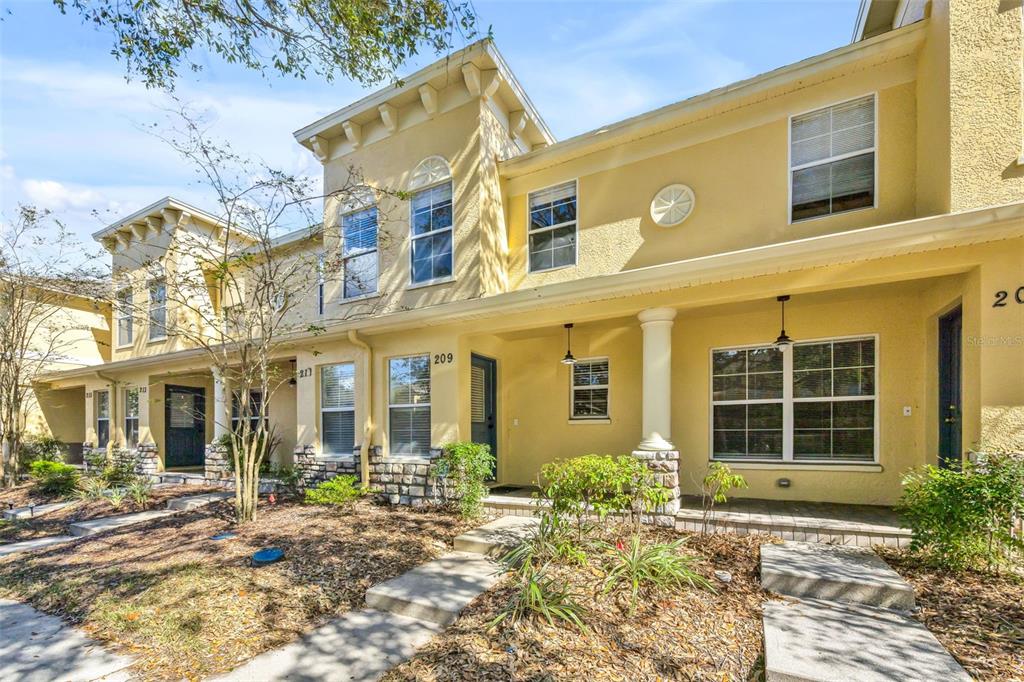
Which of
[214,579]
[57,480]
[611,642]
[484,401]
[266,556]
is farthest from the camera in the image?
[57,480]

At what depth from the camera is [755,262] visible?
5.16m

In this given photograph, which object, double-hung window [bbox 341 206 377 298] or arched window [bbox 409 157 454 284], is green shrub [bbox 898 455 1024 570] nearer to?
arched window [bbox 409 157 454 284]

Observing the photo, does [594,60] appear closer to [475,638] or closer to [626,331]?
[626,331]

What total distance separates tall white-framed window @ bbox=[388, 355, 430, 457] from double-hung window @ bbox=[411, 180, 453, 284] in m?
1.50

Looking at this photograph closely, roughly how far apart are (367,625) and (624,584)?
2180 mm

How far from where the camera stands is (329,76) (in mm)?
5113

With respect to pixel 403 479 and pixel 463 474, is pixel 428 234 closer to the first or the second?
pixel 463 474

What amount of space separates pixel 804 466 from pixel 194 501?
405 inches

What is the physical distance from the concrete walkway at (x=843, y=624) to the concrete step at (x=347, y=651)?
8.22 ft

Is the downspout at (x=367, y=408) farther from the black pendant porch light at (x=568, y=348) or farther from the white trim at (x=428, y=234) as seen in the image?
the black pendant porch light at (x=568, y=348)

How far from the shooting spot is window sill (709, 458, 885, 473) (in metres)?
6.11

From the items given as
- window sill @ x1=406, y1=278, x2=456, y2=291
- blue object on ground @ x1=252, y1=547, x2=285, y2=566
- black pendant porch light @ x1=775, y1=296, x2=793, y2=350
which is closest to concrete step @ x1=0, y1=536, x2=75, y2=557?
blue object on ground @ x1=252, y1=547, x2=285, y2=566

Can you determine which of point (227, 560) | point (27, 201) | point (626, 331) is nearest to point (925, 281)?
point (626, 331)

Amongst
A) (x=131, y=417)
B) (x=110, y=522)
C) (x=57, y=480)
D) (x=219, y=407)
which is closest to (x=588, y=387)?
(x=110, y=522)
